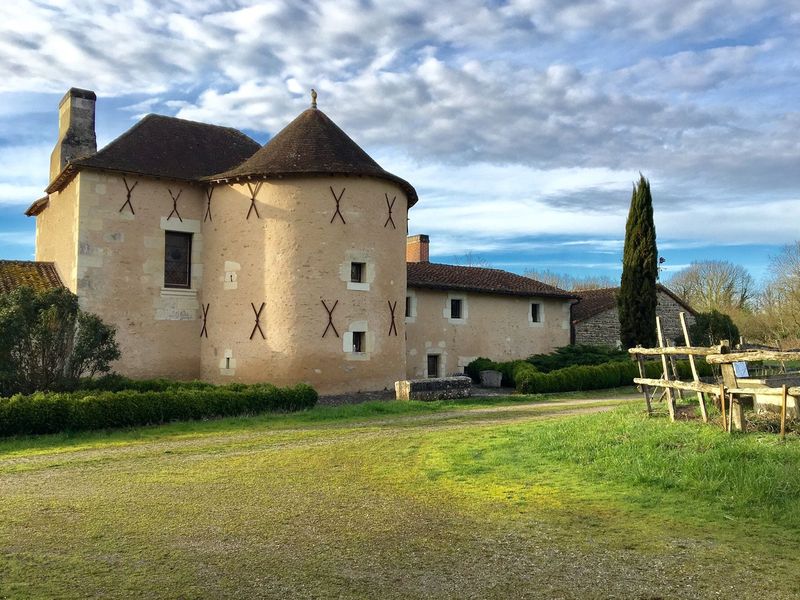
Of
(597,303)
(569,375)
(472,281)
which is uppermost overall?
(472,281)

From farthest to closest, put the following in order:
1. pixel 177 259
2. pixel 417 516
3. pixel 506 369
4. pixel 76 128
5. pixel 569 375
Result: pixel 506 369
pixel 76 128
pixel 569 375
pixel 177 259
pixel 417 516

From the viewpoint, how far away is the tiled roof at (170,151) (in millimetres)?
Result: 17984

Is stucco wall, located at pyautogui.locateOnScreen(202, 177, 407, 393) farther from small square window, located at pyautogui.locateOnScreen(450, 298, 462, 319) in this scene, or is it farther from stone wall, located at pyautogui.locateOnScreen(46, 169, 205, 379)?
small square window, located at pyautogui.locateOnScreen(450, 298, 462, 319)

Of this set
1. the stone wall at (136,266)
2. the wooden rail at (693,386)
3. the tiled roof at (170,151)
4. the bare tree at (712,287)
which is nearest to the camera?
the wooden rail at (693,386)

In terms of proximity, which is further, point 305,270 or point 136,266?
point 136,266

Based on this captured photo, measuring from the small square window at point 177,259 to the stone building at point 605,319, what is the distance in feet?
49.0

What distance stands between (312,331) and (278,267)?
185cm

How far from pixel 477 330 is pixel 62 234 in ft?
43.5

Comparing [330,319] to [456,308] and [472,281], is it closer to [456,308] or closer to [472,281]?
[456,308]

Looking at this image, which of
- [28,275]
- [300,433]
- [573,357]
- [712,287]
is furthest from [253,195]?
[712,287]

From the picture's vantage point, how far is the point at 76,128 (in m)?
20.1

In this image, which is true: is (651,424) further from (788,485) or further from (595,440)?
(788,485)

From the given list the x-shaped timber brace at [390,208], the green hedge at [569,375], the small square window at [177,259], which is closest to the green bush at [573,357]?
the green hedge at [569,375]

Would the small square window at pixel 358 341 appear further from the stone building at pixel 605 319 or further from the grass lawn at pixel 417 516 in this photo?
the stone building at pixel 605 319
